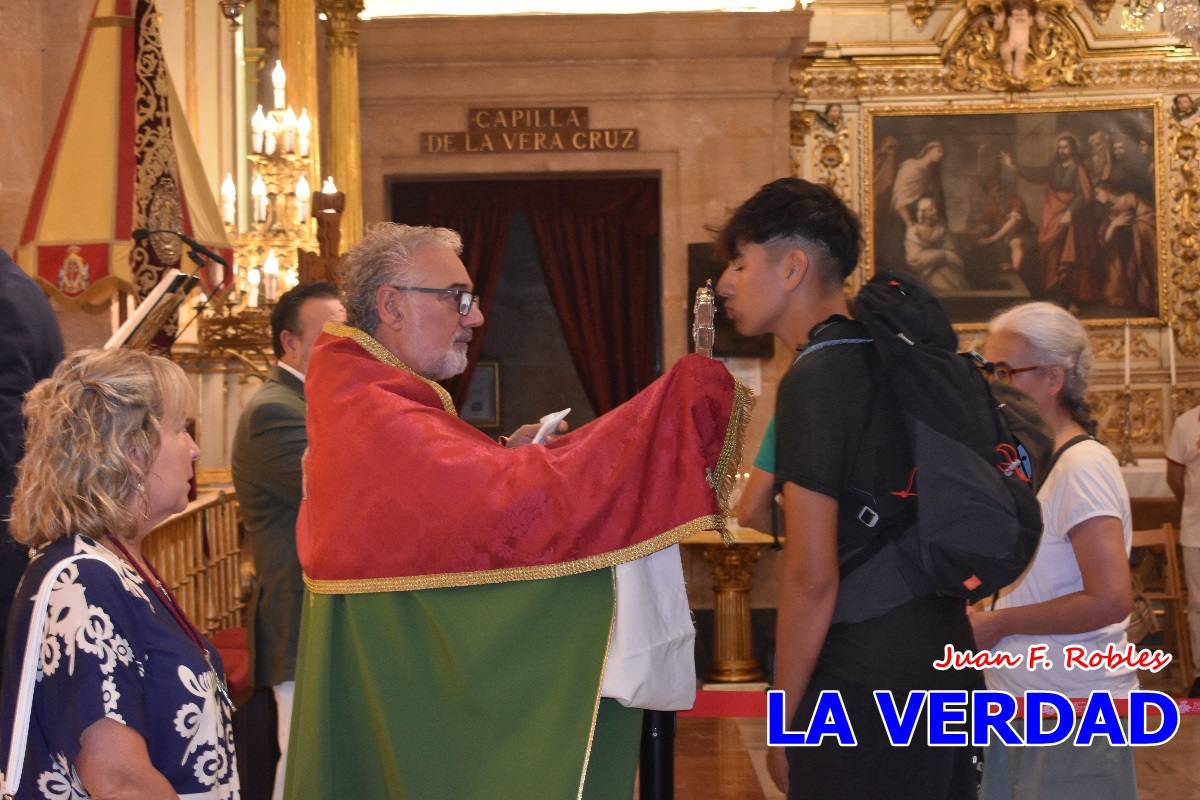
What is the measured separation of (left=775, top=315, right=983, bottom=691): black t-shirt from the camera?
8.24 feet

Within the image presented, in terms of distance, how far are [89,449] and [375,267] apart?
1.02m

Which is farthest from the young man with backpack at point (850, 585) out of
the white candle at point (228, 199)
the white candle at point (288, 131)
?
the white candle at point (288, 131)

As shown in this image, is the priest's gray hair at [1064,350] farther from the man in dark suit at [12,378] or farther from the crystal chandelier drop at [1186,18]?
the crystal chandelier drop at [1186,18]

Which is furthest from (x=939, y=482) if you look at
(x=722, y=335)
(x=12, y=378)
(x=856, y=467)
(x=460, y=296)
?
(x=722, y=335)

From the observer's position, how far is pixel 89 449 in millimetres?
2201

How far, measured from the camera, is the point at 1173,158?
1141 cm

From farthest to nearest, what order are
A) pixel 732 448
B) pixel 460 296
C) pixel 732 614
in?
pixel 732 614 → pixel 460 296 → pixel 732 448

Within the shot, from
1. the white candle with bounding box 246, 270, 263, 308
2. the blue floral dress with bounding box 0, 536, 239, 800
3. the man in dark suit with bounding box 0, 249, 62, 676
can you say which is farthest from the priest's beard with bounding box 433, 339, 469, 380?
the white candle with bounding box 246, 270, 263, 308

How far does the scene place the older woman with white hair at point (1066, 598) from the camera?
3.13 meters

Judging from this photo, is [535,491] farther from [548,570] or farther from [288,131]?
[288,131]

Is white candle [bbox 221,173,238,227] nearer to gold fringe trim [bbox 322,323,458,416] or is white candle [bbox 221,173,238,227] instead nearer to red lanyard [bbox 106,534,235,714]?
gold fringe trim [bbox 322,323,458,416]

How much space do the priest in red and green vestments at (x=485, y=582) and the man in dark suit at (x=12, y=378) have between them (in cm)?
72

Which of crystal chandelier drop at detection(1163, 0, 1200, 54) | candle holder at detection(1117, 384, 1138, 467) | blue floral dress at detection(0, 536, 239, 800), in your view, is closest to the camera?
blue floral dress at detection(0, 536, 239, 800)

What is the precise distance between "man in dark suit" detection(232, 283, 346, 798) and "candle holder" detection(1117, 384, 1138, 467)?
320 inches
